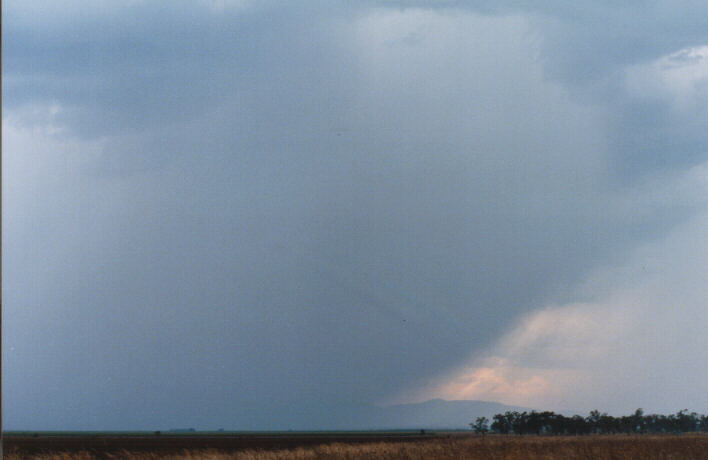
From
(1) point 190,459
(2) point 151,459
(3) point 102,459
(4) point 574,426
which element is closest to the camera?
(1) point 190,459

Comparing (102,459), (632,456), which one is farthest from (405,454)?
(102,459)

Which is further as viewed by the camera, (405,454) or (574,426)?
(574,426)

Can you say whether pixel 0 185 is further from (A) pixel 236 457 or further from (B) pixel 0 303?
(A) pixel 236 457

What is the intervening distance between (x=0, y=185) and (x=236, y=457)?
26.6m

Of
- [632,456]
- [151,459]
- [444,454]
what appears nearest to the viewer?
[632,456]

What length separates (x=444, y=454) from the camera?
28516 millimetres

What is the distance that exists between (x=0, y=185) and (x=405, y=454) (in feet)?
70.0

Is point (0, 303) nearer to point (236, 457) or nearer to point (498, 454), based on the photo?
point (498, 454)

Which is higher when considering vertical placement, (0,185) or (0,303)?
(0,185)

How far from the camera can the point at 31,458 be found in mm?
39469

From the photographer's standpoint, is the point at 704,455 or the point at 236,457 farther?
the point at 236,457

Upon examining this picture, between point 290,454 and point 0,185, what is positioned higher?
point 0,185

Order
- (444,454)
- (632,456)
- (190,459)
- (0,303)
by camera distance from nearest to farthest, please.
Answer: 1. (0,303)
2. (632,456)
3. (444,454)
4. (190,459)

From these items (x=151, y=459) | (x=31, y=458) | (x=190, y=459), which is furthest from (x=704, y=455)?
(x=31, y=458)
